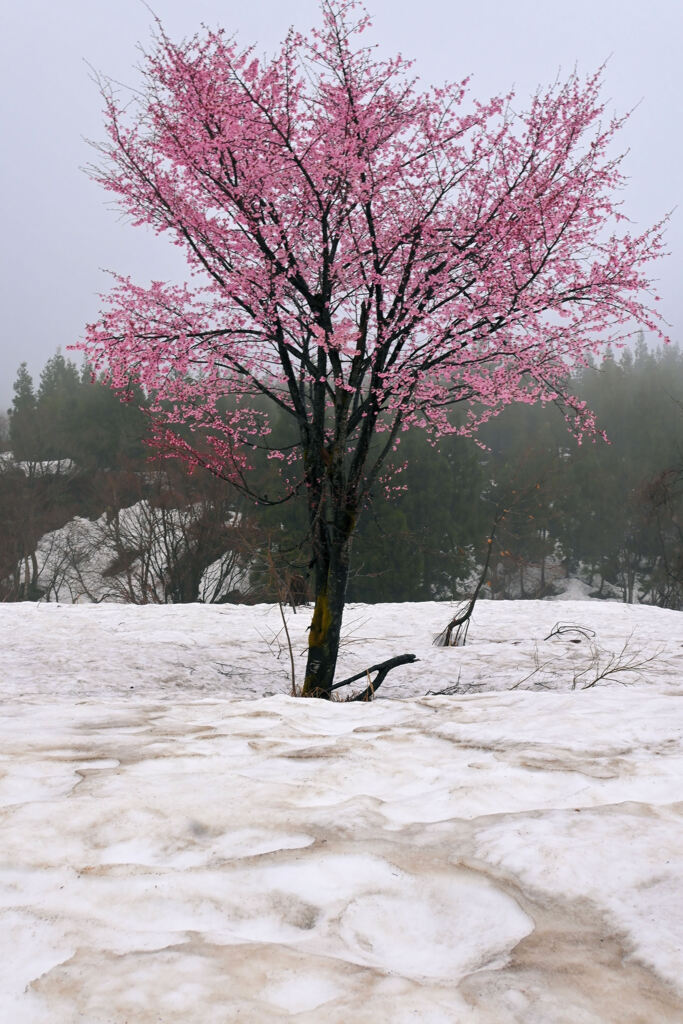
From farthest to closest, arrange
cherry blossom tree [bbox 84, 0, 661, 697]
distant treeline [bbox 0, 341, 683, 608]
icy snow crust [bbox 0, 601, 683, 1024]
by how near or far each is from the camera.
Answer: distant treeline [bbox 0, 341, 683, 608] < cherry blossom tree [bbox 84, 0, 661, 697] < icy snow crust [bbox 0, 601, 683, 1024]

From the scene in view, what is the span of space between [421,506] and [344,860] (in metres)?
25.5

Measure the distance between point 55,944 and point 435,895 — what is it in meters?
0.88

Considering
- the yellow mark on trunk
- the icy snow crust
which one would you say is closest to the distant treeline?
the yellow mark on trunk

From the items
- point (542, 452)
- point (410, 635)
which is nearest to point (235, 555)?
point (410, 635)

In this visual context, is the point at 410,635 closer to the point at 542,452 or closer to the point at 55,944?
the point at 55,944

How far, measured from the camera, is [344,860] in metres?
1.92

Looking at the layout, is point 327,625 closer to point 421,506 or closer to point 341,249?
point 341,249

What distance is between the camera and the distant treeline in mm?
18906

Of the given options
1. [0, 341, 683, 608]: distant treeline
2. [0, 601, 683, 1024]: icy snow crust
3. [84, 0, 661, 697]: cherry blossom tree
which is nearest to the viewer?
[0, 601, 683, 1024]: icy snow crust

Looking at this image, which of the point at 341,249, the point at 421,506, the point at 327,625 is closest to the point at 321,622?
the point at 327,625

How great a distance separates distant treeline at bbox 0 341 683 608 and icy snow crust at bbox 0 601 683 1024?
374 inches

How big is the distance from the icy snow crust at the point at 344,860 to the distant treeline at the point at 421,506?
31.2ft

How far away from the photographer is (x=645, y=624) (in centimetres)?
895

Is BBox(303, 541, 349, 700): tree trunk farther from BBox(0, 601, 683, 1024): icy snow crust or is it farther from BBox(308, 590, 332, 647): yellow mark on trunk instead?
BBox(0, 601, 683, 1024): icy snow crust
